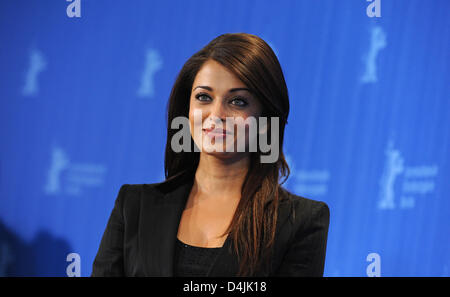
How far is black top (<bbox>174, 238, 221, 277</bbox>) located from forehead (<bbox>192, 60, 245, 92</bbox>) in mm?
458

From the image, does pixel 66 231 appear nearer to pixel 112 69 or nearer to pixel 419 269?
pixel 112 69

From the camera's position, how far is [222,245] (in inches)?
53.2

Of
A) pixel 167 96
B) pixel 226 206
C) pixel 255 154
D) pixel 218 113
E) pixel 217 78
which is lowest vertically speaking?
pixel 226 206

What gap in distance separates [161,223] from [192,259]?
0.48ft

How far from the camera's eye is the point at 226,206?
4.77 feet

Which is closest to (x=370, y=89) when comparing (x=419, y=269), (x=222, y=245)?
(x=419, y=269)

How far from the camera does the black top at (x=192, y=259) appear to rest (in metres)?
1.31

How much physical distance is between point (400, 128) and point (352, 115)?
284 mm
